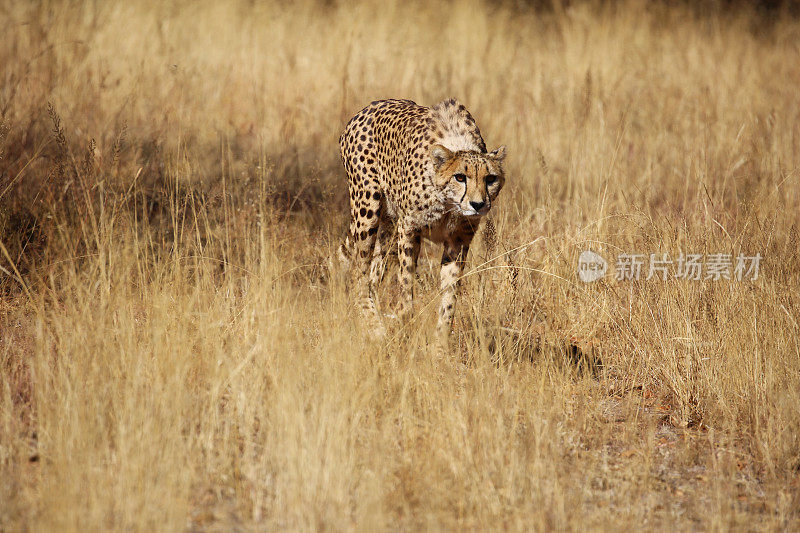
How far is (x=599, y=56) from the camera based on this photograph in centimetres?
834

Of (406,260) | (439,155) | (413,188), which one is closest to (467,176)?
(439,155)

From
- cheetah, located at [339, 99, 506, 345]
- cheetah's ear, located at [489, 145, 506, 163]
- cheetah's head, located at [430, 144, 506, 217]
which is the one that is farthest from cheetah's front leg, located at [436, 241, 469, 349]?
cheetah's ear, located at [489, 145, 506, 163]

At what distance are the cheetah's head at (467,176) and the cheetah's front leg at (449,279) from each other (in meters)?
0.36

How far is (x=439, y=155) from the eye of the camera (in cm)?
393

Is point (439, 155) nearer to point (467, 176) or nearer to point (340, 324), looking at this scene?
point (467, 176)

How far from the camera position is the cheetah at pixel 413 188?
12.9 ft

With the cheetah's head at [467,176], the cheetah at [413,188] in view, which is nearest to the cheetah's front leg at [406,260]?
the cheetah at [413,188]

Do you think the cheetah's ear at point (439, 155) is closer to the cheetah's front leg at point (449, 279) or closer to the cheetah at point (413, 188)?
the cheetah at point (413, 188)

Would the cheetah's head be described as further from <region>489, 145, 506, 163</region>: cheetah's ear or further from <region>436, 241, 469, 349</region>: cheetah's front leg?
<region>436, 241, 469, 349</region>: cheetah's front leg

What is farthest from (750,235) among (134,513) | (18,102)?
(18,102)

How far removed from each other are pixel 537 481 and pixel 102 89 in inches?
177

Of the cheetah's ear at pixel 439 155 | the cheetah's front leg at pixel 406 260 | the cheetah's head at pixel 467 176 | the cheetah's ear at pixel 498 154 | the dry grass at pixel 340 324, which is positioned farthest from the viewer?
the cheetah's front leg at pixel 406 260

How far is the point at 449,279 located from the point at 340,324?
37.9 inches

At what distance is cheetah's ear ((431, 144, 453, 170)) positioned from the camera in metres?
3.91
